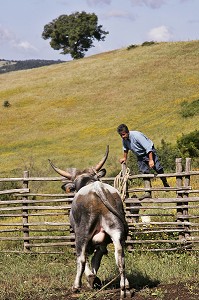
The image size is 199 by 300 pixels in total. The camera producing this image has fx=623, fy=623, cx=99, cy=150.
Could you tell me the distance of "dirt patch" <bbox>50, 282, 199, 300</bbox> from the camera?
7.24 m

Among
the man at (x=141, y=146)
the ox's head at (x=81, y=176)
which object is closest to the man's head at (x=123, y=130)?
the man at (x=141, y=146)

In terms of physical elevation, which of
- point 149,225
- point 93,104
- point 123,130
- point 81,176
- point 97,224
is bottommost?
point 149,225

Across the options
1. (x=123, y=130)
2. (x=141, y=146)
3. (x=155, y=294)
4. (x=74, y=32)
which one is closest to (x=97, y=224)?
(x=155, y=294)

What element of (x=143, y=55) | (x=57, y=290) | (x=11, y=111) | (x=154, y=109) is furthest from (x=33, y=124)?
(x=57, y=290)

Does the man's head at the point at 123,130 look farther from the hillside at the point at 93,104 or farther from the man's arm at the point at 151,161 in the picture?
the hillside at the point at 93,104

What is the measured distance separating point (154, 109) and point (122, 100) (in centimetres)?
616

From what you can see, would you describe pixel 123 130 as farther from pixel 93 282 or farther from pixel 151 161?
pixel 93 282

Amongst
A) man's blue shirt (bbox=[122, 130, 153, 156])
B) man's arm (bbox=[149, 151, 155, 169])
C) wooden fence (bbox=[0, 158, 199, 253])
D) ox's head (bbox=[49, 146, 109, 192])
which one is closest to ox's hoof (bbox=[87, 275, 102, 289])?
ox's head (bbox=[49, 146, 109, 192])

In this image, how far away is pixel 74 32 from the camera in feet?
266

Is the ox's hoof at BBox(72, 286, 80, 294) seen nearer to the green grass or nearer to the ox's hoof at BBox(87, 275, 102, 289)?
the green grass

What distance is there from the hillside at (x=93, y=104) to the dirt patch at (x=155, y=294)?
20847 millimetres

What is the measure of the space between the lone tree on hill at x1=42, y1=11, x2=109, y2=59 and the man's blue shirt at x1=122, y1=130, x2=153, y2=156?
232ft

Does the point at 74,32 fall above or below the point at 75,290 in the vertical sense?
above

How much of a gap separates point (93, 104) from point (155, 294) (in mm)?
43996
